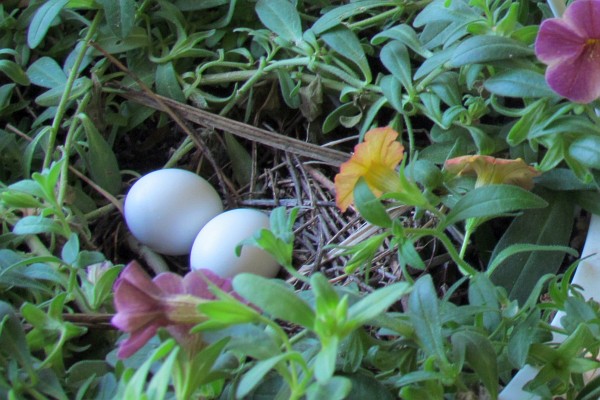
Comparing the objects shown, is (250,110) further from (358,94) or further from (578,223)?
(578,223)

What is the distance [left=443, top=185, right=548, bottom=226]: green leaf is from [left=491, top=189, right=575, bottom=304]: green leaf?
0.37 ft

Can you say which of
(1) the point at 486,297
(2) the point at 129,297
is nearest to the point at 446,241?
(1) the point at 486,297

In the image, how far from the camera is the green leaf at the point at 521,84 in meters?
0.62

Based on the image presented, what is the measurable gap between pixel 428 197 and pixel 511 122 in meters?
0.15

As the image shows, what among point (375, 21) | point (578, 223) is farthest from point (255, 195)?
point (578, 223)

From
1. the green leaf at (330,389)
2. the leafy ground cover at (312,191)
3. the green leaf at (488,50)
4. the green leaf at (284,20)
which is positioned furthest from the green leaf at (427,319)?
the green leaf at (284,20)

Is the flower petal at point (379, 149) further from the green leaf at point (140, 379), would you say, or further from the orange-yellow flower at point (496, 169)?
the green leaf at point (140, 379)

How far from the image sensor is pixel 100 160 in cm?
A: 90

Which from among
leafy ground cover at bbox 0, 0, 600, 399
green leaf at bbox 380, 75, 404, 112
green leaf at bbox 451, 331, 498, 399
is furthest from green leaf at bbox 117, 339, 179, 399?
green leaf at bbox 380, 75, 404, 112

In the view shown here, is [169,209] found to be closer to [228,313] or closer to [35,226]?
[35,226]

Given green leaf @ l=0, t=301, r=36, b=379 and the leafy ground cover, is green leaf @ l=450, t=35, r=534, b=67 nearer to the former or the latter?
the leafy ground cover

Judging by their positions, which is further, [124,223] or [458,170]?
[124,223]

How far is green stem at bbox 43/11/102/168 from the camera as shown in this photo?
859mm

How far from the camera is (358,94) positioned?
2.73ft
